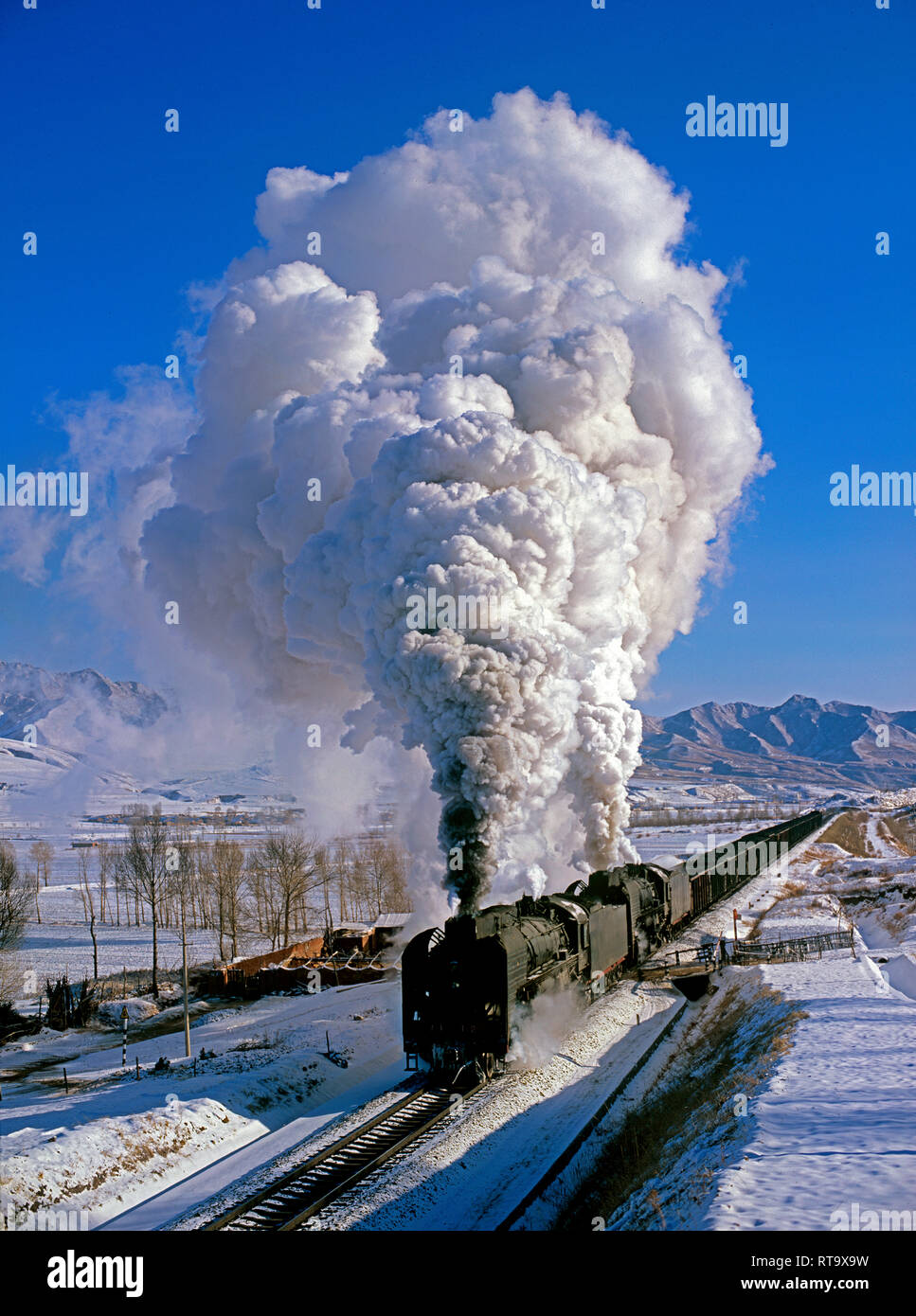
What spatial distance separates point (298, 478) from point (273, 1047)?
60.3 feet

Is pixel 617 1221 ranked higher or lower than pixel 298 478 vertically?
lower

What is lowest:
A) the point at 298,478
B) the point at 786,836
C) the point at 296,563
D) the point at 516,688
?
the point at 786,836

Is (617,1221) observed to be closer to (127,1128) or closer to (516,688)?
(127,1128)

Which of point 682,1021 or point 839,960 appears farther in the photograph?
point 839,960

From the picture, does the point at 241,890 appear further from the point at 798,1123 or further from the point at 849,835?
the point at 798,1123

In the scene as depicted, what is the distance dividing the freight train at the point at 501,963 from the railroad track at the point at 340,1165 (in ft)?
3.29

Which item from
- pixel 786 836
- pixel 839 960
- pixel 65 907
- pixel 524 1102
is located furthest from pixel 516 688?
pixel 65 907

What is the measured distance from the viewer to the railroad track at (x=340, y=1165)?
12.4 m

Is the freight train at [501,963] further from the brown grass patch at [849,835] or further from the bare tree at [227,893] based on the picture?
the brown grass patch at [849,835]

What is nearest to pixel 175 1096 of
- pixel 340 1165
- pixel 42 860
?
pixel 340 1165

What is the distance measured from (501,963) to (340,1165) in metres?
5.16

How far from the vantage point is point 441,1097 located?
56.6 feet

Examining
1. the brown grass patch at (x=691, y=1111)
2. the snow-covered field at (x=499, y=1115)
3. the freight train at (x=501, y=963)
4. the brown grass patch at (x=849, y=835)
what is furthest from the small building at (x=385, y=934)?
the brown grass patch at (x=849, y=835)

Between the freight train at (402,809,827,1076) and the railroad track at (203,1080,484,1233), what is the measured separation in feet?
3.29
